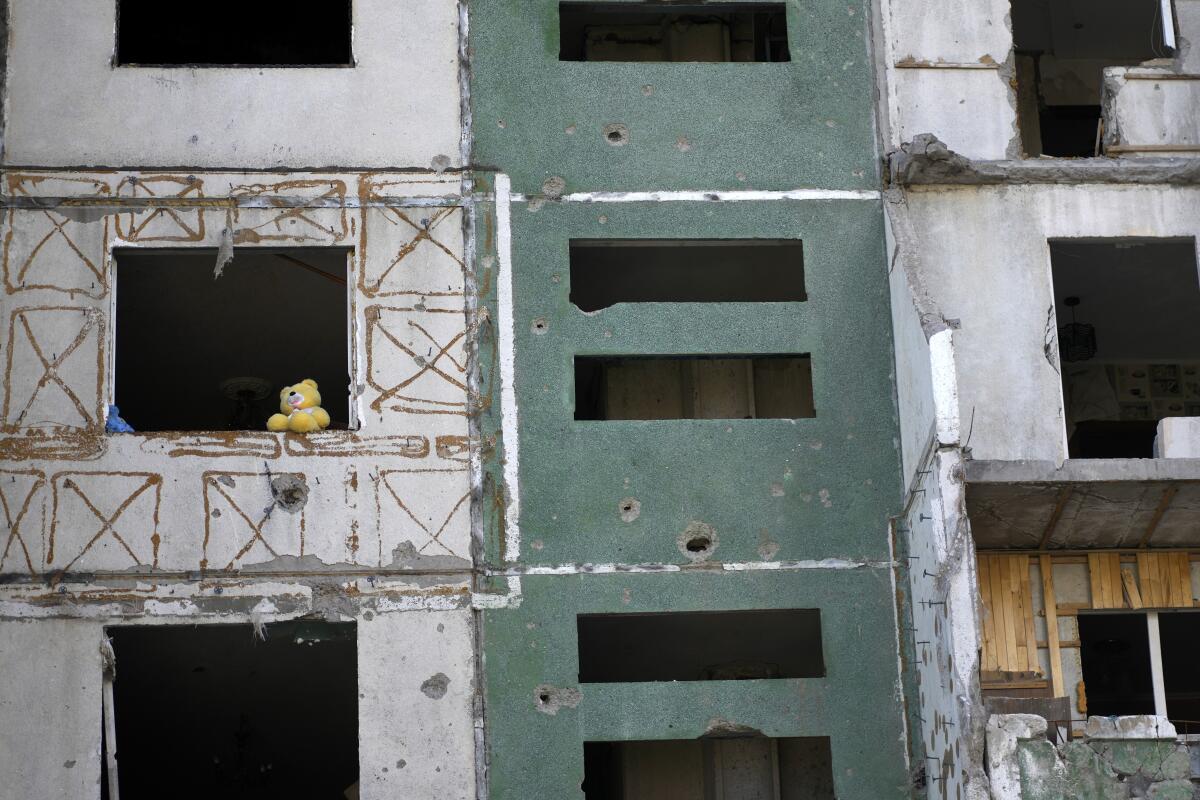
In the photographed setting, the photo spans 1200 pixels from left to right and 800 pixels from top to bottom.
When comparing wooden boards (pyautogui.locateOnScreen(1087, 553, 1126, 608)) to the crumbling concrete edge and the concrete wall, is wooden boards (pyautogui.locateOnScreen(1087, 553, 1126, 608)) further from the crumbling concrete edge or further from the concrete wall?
the concrete wall

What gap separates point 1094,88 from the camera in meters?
22.9

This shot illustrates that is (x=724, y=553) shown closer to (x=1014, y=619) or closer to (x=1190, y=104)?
(x=1014, y=619)

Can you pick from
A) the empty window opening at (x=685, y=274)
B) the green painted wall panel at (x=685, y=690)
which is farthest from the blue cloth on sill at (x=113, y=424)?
the empty window opening at (x=685, y=274)

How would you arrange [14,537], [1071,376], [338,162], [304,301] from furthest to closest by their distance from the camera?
[1071,376] < [304,301] < [338,162] < [14,537]

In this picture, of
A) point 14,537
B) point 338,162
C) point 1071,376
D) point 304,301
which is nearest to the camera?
point 14,537

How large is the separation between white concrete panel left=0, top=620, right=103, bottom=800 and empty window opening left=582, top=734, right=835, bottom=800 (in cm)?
593

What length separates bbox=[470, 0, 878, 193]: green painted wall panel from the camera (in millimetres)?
16672

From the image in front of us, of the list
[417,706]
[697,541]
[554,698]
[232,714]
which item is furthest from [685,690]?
[232,714]

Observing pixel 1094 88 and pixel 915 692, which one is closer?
pixel 915 692

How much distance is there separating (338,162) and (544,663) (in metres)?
4.95

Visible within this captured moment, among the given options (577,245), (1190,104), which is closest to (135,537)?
(577,245)

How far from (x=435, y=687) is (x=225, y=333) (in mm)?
6227

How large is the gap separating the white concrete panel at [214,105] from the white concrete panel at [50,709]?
4.32 metres

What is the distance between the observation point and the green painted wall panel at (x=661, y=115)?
16.7m
